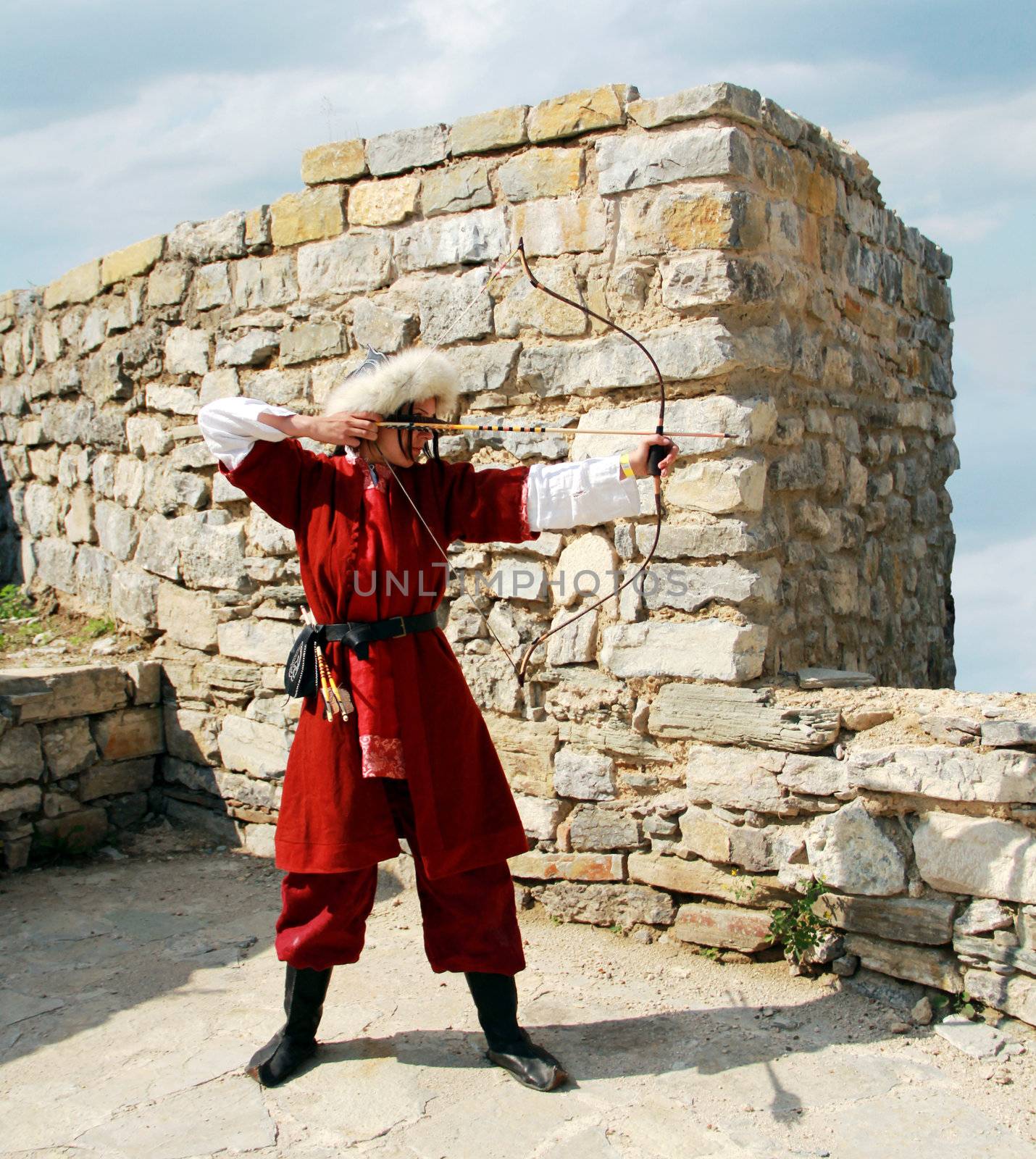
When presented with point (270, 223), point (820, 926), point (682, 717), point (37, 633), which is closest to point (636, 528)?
point (682, 717)

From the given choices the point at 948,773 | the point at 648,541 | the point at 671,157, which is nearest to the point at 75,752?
the point at 648,541

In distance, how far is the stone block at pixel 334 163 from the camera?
3996 mm

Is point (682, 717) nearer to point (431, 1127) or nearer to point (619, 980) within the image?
point (619, 980)

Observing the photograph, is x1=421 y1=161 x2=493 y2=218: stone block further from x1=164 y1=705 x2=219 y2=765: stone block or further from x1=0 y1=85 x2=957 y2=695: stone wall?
x1=164 y1=705 x2=219 y2=765: stone block

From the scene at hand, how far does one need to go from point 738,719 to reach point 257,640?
1.97 meters

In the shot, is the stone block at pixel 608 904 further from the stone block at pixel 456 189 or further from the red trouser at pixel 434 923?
the stone block at pixel 456 189

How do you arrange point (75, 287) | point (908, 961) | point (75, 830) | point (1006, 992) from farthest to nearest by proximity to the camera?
point (75, 287) → point (75, 830) → point (908, 961) → point (1006, 992)

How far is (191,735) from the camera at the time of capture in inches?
184

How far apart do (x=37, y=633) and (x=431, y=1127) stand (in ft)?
11.8

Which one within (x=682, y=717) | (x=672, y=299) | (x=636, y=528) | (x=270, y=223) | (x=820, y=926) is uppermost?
(x=270, y=223)

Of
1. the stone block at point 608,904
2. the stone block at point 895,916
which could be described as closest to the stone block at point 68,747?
the stone block at point 608,904

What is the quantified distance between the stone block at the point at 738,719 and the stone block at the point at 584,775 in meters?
0.21

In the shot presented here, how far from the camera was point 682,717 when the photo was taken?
3352 mm

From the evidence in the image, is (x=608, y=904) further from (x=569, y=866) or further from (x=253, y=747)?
(x=253, y=747)
